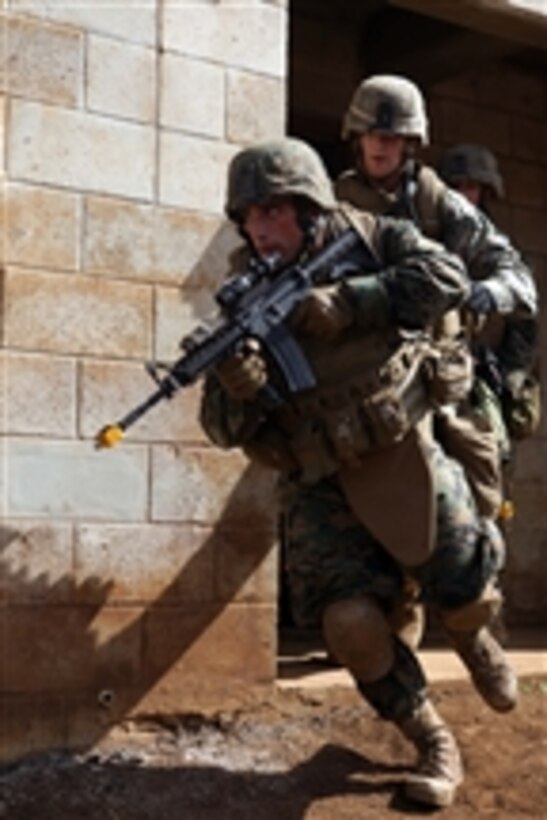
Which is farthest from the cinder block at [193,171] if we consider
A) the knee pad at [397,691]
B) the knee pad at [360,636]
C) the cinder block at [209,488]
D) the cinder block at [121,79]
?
the knee pad at [397,691]

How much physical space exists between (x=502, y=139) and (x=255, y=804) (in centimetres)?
424

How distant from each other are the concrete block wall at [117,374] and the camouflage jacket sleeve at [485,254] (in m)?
0.67

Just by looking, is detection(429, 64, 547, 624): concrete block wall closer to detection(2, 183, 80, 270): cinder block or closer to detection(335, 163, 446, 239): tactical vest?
detection(335, 163, 446, 239): tactical vest

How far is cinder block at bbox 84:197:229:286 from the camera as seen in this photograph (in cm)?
422

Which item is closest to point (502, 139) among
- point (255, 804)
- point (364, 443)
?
point (364, 443)

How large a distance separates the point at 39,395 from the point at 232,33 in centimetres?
136

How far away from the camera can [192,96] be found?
14.6ft

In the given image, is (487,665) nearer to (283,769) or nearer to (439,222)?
(283,769)

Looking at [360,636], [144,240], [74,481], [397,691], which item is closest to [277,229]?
[144,240]

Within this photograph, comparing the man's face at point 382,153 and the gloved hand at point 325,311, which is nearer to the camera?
the gloved hand at point 325,311

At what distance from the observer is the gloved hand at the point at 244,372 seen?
3518 mm

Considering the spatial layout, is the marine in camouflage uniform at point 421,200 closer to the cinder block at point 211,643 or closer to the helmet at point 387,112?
the helmet at point 387,112

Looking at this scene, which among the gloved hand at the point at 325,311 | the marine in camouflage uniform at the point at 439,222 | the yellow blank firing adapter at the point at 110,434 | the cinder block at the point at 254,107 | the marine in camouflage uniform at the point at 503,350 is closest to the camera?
the yellow blank firing adapter at the point at 110,434

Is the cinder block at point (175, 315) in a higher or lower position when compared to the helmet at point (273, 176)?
lower
